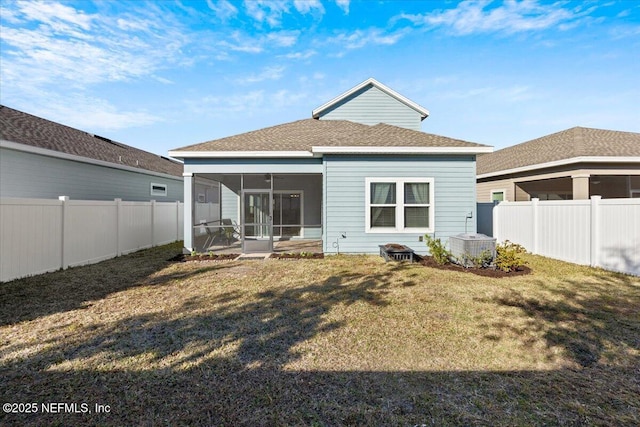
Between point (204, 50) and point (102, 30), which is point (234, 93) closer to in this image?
point (204, 50)

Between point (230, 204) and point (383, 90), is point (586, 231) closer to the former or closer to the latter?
point (383, 90)

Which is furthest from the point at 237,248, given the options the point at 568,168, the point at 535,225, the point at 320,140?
the point at 568,168

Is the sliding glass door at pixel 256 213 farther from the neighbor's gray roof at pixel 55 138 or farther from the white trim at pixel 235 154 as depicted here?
the neighbor's gray roof at pixel 55 138

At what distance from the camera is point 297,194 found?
1401 cm

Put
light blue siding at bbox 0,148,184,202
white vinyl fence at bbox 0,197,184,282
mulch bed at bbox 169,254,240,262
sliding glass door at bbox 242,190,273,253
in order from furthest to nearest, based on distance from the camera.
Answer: sliding glass door at bbox 242,190,273,253
mulch bed at bbox 169,254,240,262
light blue siding at bbox 0,148,184,202
white vinyl fence at bbox 0,197,184,282

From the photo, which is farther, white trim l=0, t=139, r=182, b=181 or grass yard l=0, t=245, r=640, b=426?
white trim l=0, t=139, r=182, b=181

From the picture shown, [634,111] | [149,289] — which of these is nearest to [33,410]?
[149,289]

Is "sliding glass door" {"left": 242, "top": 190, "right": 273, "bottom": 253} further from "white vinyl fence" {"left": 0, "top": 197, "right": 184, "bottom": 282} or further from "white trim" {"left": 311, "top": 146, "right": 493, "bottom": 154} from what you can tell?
"white vinyl fence" {"left": 0, "top": 197, "right": 184, "bottom": 282}

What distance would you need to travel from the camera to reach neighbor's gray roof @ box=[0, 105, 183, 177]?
9.76 m

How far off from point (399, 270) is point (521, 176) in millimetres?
10784

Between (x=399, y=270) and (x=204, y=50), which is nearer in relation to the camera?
(x=399, y=270)

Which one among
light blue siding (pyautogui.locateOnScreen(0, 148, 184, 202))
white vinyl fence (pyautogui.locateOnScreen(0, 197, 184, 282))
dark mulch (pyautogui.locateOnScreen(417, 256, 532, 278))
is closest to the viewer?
white vinyl fence (pyautogui.locateOnScreen(0, 197, 184, 282))

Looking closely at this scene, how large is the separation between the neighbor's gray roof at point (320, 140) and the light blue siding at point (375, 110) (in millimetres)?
2193

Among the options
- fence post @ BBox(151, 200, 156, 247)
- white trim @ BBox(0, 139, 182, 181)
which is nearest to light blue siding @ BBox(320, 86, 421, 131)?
fence post @ BBox(151, 200, 156, 247)
